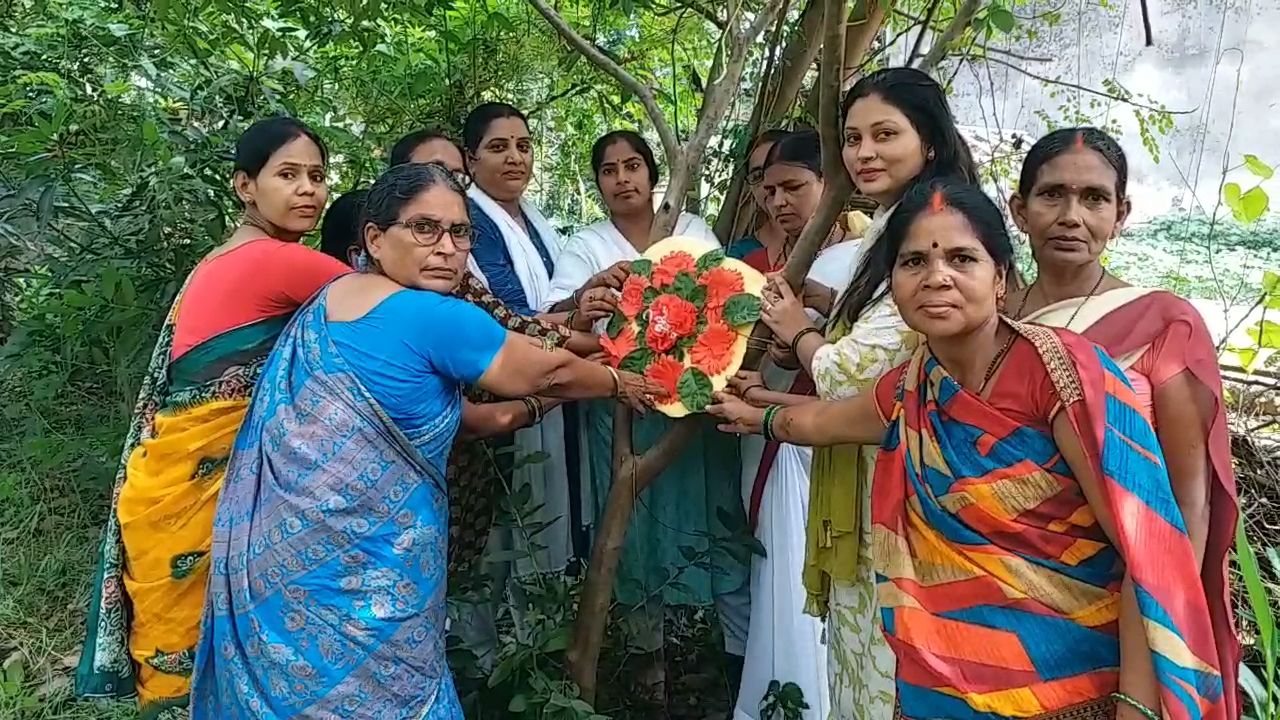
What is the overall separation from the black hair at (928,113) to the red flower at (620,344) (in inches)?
30.0

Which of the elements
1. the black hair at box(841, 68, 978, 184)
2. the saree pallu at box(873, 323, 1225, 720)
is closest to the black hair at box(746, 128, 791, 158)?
the black hair at box(841, 68, 978, 184)

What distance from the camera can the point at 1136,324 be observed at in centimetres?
176

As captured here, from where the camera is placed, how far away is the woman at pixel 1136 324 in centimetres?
170

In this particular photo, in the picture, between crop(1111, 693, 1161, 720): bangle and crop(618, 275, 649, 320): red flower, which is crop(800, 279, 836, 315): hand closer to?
crop(618, 275, 649, 320): red flower

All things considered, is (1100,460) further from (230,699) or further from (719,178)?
(719,178)

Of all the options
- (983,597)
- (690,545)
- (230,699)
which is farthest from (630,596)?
(983,597)

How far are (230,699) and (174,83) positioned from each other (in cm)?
257

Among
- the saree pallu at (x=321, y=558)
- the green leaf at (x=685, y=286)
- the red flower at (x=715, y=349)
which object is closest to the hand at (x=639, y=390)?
the red flower at (x=715, y=349)

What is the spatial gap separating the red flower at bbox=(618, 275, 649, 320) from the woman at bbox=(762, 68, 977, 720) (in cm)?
32

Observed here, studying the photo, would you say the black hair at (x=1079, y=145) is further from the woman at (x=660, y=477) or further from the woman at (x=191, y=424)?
the woman at (x=191, y=424)

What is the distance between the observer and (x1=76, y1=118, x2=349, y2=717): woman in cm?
215

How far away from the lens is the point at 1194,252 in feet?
21.3

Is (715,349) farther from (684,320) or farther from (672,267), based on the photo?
(672,267)

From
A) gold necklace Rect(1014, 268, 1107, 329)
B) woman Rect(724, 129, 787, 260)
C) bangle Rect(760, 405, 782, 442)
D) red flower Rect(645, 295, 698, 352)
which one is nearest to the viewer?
gold necklace Rect(1014, 268, 1107, 329)
